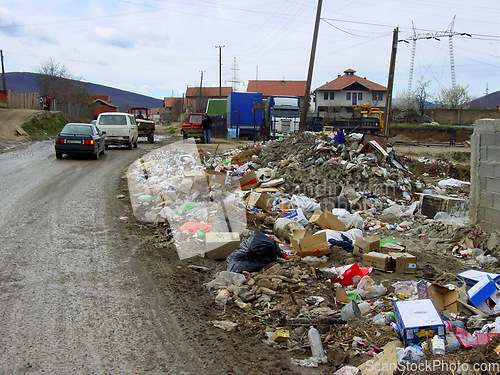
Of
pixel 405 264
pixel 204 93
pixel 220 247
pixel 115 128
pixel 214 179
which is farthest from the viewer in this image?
pixel 204 93

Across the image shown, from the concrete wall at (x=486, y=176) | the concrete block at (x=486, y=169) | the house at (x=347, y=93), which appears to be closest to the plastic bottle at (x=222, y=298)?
the concrete wall at (x=486, y=176)

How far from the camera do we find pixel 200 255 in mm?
6195

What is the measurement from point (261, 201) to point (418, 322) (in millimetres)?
5859

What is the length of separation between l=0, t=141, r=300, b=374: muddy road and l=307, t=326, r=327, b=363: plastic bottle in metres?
0.30

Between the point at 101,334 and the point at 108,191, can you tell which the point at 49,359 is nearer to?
the point at 101,334

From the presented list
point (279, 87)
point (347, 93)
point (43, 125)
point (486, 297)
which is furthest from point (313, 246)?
point (279, 87)

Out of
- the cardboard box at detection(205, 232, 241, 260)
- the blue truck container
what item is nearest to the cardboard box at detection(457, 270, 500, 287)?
the cardboard box at detection(205, 232, 241, 260)

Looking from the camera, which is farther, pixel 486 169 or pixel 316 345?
pixel 486 169

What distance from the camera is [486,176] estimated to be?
22.9 ft

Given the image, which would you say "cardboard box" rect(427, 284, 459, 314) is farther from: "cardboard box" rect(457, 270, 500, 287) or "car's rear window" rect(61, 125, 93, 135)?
"car's rear window" rect(61, 125, 93, 135)

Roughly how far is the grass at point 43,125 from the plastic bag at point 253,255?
2676cm

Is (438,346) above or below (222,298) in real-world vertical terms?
above

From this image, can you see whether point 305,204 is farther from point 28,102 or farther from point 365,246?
point 28,102

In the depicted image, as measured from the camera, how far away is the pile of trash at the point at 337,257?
3.74 m
